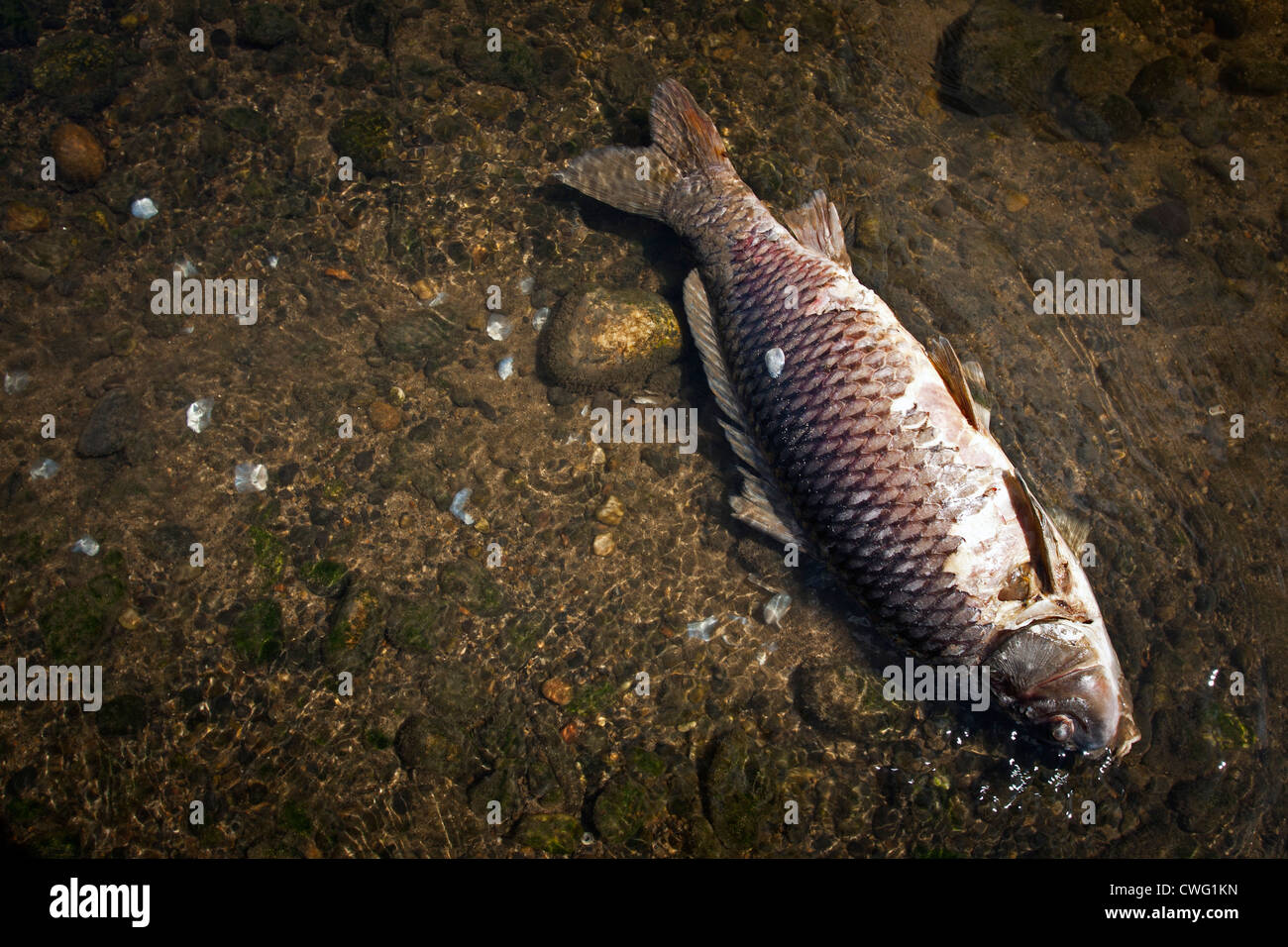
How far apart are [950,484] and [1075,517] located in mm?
1408

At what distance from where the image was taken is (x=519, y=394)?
15.4ft

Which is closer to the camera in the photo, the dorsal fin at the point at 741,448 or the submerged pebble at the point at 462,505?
the dorsal fin at the point at 741,448

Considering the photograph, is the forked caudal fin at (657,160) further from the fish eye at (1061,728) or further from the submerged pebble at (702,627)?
the fish eye at (1061,728)

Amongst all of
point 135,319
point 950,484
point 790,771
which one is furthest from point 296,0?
point 790,771

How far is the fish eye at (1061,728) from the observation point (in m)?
3.53

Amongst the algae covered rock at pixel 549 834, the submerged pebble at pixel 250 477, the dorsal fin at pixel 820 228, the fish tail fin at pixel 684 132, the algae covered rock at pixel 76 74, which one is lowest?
the algae covered rock at pixel 549 834

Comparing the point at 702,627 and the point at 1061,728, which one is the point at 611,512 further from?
the point at 1061,728

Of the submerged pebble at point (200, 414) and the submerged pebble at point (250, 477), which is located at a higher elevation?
the submerged pebble at point (200, 414)

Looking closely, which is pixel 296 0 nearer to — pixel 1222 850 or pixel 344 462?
pixel 344 462

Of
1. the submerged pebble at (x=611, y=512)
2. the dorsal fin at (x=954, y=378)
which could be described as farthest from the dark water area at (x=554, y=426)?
the dorsal fin at (x=954, y=378)

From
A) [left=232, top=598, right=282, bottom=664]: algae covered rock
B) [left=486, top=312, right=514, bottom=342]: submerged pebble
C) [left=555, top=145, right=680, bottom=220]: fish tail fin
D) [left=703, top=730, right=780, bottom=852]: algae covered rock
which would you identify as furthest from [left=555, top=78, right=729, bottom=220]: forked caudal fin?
[left=703, top=730, right=780, bottom=852]: algae covered rock

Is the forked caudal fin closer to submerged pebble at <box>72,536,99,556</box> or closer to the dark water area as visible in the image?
the dark water area

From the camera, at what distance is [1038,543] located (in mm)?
3490

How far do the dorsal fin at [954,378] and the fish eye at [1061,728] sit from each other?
1.54 m
